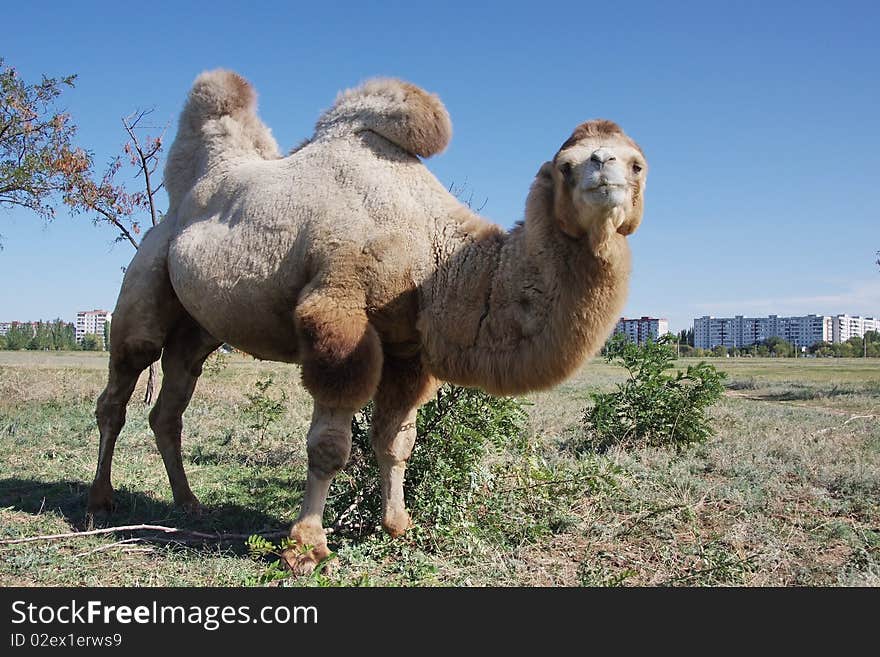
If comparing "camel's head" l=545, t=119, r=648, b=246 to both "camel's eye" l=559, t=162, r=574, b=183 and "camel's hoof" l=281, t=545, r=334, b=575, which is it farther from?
"camel's hoof" l=281, t=545, r=334, b=575

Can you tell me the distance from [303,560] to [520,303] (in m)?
1.92

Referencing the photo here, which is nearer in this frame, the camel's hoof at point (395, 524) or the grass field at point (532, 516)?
the grass field at point (532, 516)

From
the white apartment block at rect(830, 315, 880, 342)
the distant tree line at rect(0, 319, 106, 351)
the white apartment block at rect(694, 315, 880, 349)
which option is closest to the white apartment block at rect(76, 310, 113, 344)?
the distant tree line at rect(0, 319, 106, 351)

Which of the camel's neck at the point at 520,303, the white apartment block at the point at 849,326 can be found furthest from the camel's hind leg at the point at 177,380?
the white apartment block at the point at 849,326

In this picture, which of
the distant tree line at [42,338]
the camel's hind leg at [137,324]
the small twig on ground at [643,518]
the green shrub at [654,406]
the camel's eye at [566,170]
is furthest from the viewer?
the distant tree line at [42,338]

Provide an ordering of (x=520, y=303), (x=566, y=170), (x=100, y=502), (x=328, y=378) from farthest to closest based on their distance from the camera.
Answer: (x=100, y=502)
(x=328, y=378)
(x=520, y=303)
(x=566, y=170)

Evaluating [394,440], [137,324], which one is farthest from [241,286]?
[137,324]

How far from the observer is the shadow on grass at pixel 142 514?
5.11 m

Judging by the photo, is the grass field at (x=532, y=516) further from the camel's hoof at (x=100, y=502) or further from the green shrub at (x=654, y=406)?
the green shrub at (x=654, y=406)

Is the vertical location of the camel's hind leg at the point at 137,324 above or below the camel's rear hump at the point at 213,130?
below

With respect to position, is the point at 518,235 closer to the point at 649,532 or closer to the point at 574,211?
the point at 574,211

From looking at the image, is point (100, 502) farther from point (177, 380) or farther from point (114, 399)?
point (177, 380)

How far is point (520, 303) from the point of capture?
3.79 metres

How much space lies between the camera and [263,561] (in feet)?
14.6
